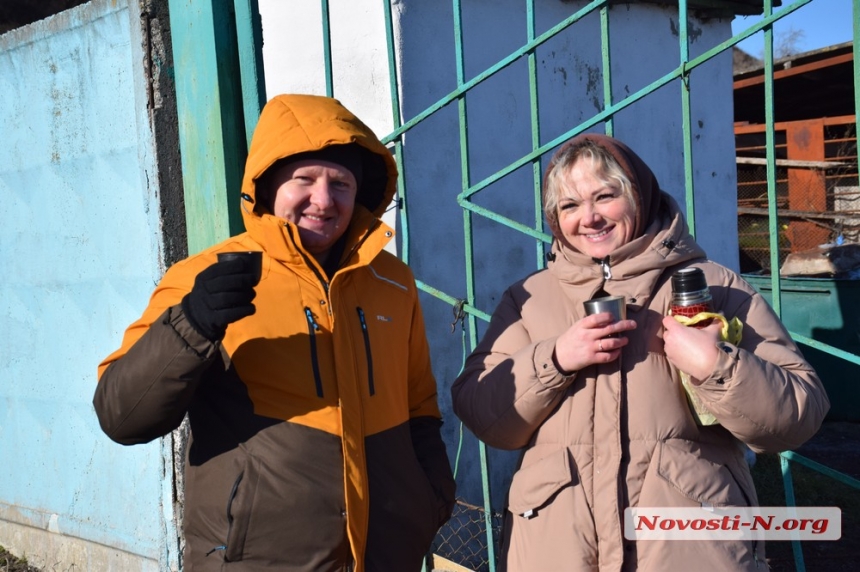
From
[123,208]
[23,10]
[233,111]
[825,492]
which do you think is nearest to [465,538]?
[123,208]

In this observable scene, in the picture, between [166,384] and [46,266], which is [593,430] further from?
[46,266]

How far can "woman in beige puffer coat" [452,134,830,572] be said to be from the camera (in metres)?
1.70

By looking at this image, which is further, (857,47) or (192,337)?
(857,47)

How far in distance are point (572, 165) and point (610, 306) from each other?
371 millimetres

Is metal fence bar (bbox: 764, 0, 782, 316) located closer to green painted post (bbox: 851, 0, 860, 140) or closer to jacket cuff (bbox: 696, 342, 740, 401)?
green painted post (bbox: 851, 0, 860, 140)

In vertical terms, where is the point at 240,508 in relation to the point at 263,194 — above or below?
below

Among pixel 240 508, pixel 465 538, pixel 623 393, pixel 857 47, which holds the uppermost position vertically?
pixel 857 47

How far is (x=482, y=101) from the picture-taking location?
4.30 meters

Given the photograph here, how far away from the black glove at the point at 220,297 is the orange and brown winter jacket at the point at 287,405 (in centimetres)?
4

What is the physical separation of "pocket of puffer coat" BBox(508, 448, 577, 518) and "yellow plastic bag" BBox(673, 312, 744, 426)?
0.28m

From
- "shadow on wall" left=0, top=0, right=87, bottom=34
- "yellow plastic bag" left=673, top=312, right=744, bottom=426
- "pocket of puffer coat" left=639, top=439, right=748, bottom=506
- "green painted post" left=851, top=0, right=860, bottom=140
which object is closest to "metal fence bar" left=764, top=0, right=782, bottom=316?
"green painted post" left=851, top=0, right=860, bottom=140

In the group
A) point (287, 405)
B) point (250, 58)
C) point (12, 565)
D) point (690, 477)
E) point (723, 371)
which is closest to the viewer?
point (723, 371)

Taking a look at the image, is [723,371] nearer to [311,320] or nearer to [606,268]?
[606,268]

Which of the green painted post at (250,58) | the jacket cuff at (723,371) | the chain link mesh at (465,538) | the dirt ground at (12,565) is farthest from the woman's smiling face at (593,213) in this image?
the dirt ground at (12,565)
